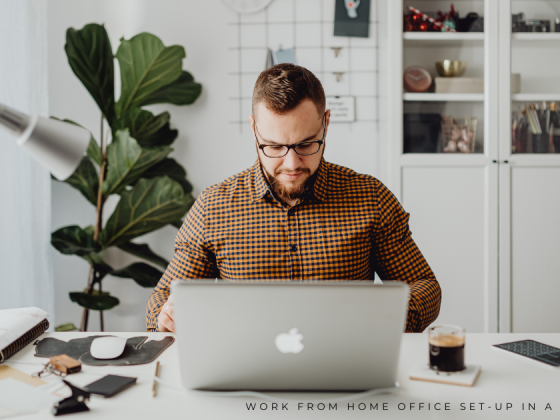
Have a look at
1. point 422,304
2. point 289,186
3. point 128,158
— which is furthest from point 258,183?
point 128,158

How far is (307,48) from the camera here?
2.53m

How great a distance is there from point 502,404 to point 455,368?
12 cm

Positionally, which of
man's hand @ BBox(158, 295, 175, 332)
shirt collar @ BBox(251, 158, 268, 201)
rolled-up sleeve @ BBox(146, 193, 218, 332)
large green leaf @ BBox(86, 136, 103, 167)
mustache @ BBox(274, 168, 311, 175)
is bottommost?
man's hand @ BBox(158, 295, 175, 332)

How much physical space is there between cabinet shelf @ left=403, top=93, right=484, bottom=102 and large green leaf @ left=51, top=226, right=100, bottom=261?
5.17 ft

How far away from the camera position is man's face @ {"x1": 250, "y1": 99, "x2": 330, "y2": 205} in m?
→ 1.28

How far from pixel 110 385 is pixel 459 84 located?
204 cm

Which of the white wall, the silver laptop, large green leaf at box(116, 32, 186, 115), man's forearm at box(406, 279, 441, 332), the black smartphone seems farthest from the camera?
the white wall

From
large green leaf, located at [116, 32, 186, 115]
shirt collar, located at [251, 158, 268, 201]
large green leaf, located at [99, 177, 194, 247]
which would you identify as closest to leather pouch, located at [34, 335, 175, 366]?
shirt collar, located at [251, 158, 268, 201]

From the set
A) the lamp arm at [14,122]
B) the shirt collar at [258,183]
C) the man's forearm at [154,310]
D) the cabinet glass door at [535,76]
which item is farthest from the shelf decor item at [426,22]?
the lamp arm at [14,122]

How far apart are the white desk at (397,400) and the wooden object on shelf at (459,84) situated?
1628 mm

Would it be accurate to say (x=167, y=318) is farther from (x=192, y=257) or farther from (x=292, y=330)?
(x=292, y=330)

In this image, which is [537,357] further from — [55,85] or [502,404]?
[55,85]

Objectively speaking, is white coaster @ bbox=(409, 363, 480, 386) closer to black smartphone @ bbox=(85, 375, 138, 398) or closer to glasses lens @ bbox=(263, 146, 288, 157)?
black smartphone @ bbox=(85, 375, 138, 398)

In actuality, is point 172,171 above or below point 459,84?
below
